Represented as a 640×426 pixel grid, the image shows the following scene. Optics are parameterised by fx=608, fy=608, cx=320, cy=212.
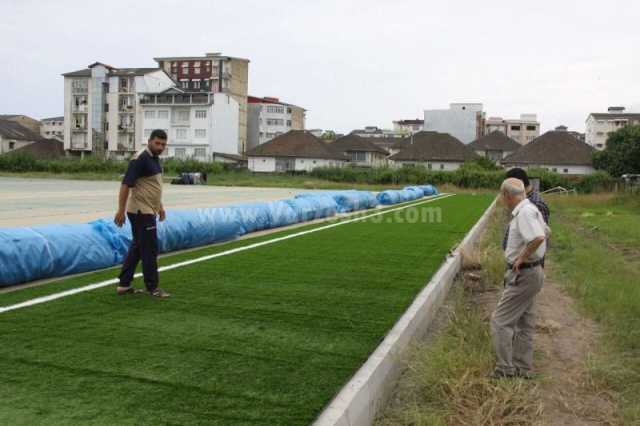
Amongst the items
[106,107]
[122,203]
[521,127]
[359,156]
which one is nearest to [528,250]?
[122,203]

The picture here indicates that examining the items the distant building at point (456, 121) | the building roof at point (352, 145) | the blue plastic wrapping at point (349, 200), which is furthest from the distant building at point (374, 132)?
the blue plastic wrapping at point (349, 200)

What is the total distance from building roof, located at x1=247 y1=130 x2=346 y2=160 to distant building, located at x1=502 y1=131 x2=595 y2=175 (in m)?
19.4

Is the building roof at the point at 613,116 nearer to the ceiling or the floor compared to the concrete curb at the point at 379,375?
nearer to the ceiling

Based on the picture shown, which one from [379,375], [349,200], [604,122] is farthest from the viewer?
[604,122]

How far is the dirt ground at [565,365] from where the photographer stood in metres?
4.23

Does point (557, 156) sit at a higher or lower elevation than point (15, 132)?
lower

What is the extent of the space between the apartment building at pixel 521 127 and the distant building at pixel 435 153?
143ft

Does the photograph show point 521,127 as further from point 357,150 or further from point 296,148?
point 296,148

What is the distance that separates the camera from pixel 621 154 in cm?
5428

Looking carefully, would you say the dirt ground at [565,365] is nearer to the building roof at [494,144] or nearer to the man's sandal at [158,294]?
the man's sandal at [158,294]

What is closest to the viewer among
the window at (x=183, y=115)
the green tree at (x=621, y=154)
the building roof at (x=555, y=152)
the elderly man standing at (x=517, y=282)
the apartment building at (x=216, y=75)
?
the elderly man standing at (x=517, y=282)

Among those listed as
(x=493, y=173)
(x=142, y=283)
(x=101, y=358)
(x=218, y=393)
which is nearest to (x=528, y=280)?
(x=218, y=393)

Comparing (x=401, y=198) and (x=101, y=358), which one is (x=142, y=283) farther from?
(x=401, y=198)

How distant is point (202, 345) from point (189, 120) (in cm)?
6967
